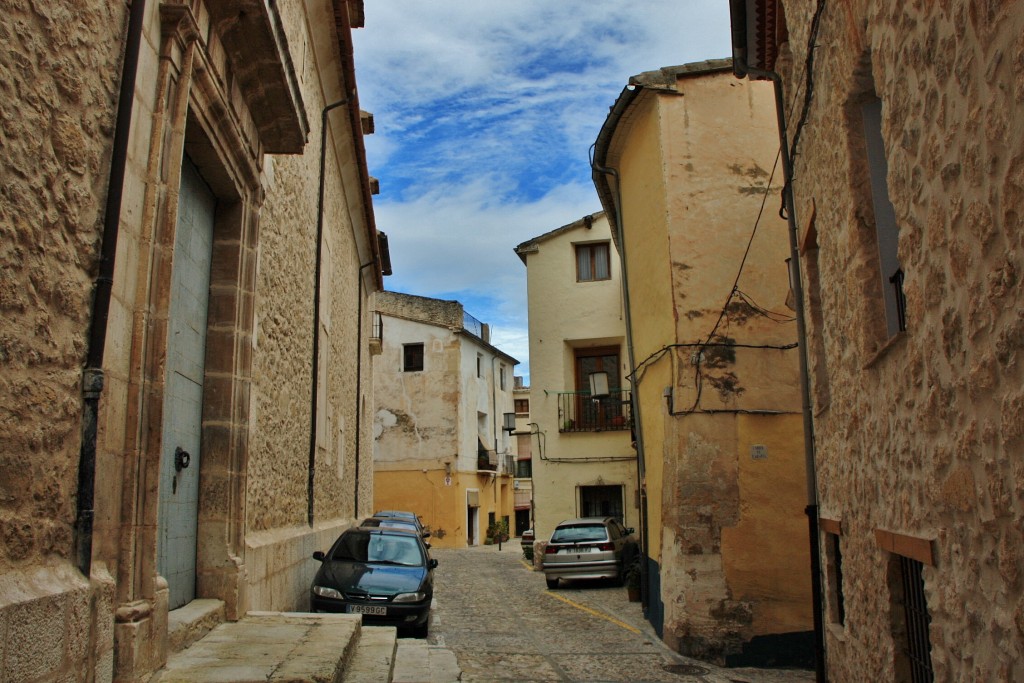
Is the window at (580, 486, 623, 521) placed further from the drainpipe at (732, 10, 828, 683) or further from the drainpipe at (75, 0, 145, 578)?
the drainpipe at (75, 0, 145, 578)

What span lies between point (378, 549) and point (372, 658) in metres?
4.80

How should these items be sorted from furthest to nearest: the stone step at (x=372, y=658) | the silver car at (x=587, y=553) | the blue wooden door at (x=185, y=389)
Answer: the silver car at (x=587, y=553)
the blue wooden door at (x=185, y=389)
the stone step at (x=372, y=658)

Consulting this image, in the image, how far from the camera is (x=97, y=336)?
3424mm

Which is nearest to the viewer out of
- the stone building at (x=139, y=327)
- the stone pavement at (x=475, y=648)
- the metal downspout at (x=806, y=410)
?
the stone building at (x=139, y=327)

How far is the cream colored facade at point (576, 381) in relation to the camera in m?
18.4

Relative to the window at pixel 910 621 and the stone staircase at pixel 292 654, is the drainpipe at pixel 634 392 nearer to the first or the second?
the stone staircase at pixel 292 654

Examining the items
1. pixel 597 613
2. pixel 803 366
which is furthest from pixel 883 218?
pixel 597 613

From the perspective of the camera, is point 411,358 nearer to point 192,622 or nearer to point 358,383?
point 358,383

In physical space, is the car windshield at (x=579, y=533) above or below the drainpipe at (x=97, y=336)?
below

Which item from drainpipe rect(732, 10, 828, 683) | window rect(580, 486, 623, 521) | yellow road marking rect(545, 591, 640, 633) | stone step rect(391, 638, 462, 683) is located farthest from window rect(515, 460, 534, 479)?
drainpipe rect(732, 10, 828, 683)

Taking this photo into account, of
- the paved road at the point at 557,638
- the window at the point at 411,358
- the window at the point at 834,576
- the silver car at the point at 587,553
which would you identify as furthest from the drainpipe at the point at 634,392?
the window at the point at 411,358

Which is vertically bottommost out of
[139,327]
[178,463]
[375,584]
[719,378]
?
[375,584]

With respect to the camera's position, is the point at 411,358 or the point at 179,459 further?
the point at 411,358

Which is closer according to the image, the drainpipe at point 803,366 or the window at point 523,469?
the drainpipe at point 803,366
